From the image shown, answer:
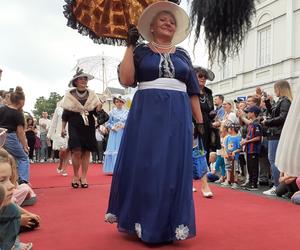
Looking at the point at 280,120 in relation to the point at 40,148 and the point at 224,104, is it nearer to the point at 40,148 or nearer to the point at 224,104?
the point at 224,104

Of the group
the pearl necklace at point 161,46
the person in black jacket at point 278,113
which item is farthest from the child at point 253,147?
the pearl necklace at point 161,46

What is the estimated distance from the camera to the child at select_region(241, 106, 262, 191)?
6332 millimetres

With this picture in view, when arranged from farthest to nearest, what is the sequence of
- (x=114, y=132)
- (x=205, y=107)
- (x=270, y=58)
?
(x=270, y=58) → (x=114, y=132) → (x=205, y=107)

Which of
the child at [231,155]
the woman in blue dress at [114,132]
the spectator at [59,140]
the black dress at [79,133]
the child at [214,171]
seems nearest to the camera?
the black dress at [79,133]

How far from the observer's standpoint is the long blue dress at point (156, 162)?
2836 mm

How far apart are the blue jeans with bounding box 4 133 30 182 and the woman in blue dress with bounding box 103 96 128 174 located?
3355 millimetres

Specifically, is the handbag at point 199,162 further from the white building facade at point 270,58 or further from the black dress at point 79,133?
the white building facade at point 270,58

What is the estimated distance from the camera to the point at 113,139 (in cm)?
870

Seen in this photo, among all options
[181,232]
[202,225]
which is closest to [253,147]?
[202,225]

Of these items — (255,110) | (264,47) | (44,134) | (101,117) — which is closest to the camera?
(101,117)

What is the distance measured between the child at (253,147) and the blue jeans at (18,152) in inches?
128

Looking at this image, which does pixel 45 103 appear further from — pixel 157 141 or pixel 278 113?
pixel 157 141

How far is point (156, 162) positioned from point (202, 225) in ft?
3.07

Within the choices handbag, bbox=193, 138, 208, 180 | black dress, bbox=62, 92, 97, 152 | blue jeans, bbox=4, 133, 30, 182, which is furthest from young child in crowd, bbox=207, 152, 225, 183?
blue jeans, bbox=4, 133, 30, 182
